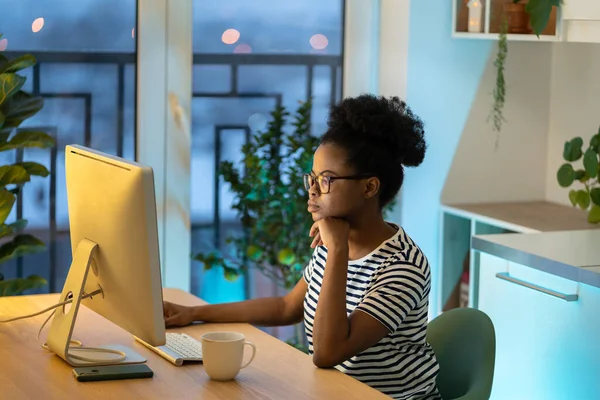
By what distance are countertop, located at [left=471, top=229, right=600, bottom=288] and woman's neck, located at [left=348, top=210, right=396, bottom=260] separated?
71cm

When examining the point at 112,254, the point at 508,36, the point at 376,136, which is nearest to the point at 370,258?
the point at 376,136

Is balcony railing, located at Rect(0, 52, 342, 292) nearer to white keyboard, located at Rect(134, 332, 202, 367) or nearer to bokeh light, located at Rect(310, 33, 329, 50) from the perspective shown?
bokeh light, located at Rect(310, 33, 329, 50)

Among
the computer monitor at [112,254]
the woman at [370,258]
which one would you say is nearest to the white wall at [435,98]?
the woman at [370,258]

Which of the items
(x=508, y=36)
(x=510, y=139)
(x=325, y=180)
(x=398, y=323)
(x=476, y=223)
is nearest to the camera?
(x=398, y=323)

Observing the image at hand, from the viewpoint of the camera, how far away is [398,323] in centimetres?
212

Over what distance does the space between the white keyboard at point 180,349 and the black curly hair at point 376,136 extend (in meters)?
0.54

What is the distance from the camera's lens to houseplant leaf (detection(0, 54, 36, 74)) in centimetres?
322

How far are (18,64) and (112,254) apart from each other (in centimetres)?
146

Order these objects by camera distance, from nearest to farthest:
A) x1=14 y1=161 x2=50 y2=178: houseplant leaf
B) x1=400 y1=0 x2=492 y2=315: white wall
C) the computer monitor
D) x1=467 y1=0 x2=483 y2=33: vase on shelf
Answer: the computer monitor
x1=14 y1=161 x2=50 y2=178: houseplant leaf
x1=467 y1=0 x2=483 y2=33: vase on shelf
x1=400 y1=0 x2=492 y2=315: white wall

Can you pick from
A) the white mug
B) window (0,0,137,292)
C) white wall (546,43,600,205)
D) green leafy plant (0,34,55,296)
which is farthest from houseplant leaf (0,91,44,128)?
white wall (546,43,600,205)

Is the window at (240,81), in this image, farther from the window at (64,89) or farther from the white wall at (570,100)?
the white wall at (570,100)

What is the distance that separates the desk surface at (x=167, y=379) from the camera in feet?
6.19

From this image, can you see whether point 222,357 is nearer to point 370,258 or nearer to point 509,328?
point 370,258

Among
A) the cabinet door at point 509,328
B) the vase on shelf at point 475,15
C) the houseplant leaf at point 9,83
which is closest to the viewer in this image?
the cabinet door at point 509,328
